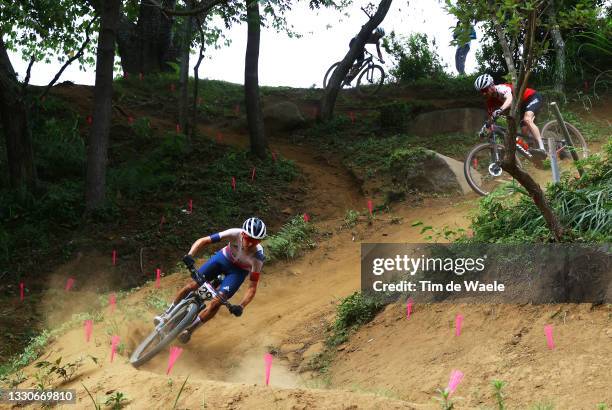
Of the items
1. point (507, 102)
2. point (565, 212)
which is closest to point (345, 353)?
point (565, 212)

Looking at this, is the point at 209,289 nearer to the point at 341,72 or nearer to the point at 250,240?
the point at 250,240

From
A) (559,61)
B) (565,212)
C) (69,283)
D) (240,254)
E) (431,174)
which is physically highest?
(559,61)

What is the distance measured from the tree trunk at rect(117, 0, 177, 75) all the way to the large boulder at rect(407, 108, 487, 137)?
31.6 feet

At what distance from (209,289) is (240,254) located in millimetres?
777

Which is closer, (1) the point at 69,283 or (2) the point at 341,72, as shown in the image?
(1) the point at 69,283

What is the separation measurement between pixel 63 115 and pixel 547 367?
15299 millimetres

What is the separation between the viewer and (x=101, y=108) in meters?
13.9

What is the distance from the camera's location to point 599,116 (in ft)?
53.7

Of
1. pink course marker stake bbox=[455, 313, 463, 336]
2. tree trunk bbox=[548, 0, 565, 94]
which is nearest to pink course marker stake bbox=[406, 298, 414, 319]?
pink course marker stake bbox=[455, 313, 463, 336]

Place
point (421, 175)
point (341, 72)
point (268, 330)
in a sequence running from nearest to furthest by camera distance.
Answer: point (268, 330) < point (421, 175) < point (341, 72)

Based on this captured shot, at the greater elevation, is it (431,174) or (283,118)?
(283,118)

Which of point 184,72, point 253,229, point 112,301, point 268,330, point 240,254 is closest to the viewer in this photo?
point 253,229

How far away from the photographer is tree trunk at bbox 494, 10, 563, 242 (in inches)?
249

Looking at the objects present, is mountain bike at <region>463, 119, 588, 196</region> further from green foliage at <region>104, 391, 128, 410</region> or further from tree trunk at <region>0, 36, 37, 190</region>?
tree trunk at <region>0, 36, 37, 190</region>
